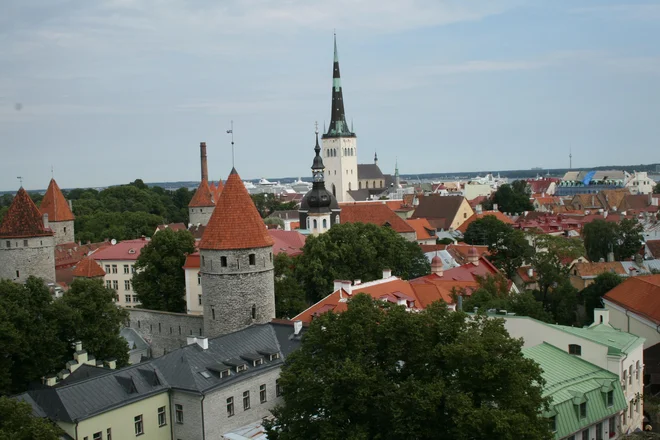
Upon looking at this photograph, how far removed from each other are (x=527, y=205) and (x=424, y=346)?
9534 cm

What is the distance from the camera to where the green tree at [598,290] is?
38.8 metres

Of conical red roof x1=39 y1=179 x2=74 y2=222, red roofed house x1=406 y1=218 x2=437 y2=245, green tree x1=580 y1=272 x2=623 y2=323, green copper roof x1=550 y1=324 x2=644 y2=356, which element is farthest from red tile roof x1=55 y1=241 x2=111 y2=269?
green copper roof x1=550 y1=324 x2=644 y2=356

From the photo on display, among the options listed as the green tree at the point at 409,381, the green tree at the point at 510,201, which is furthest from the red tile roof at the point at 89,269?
the green tree at the point at 510,201

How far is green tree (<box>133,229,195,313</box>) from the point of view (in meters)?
43.3

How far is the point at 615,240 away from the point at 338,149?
2026 inches

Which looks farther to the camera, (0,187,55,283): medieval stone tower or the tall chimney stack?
the tall chimney stack

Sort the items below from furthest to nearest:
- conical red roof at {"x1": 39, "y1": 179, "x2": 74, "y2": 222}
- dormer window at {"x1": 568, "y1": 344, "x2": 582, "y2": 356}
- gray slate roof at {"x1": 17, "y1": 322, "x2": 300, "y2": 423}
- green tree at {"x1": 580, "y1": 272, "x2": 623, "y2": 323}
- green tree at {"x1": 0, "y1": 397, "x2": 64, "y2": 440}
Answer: conical red roof at {"x1": 39, "y1": 179, "x2": 74, "y2": 222}, green tree at {"x1": 580, "y1": 272, "x2": 623, "y2": 323}, dormer window at {"x1": 568, "y1": 344, "x2": 582, "y2": 356}, gray slate roof at {"x1": 17, "y1": 322, "x2": 300, "y2": 423}, green tree at {"x1": 0, "y1": 397, "x2": 64, "y2": 440}

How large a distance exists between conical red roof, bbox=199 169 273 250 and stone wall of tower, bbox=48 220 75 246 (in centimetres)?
3829

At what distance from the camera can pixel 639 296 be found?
3428 centimetres

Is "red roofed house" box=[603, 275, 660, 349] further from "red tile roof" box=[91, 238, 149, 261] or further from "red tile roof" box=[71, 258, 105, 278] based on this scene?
"red tile roof" box=[91, 238, 149, 261]

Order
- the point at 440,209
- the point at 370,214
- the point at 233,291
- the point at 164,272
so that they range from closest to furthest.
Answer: the point at 233,291, the point at 164,272, the point at 370,214, the point at 440,209

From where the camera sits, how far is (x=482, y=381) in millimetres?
16484

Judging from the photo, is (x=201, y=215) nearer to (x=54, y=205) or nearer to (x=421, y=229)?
(x=54, y=205)

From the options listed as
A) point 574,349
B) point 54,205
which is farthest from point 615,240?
point 54,205
